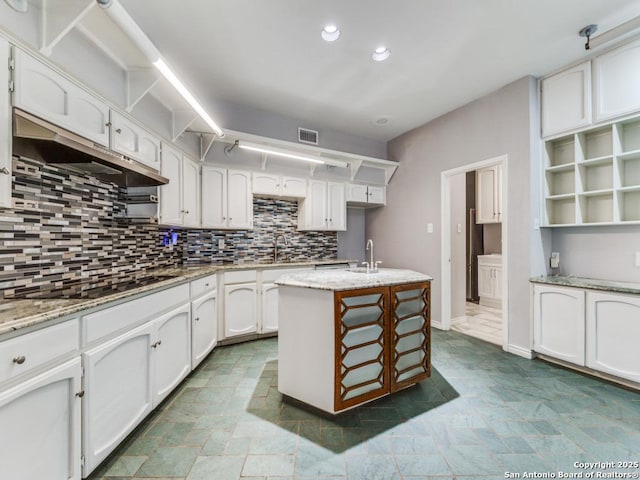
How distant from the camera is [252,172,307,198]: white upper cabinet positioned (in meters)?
3.62

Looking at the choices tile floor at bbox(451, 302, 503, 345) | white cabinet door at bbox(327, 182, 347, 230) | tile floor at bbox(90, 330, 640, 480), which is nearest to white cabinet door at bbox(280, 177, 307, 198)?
white cabinet door at bbox(327, 182, 347, 230)

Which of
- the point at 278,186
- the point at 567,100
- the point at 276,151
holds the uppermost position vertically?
the point at 567,100

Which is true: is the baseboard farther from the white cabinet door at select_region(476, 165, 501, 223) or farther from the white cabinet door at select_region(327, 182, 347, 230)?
the white cabinet door at select_region(476, 165, 501, 223)

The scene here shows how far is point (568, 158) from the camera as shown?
2.89 metres

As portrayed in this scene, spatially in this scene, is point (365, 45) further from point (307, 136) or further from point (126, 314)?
point (126, 314)

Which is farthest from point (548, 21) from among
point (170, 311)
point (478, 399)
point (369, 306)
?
point (170, 311)

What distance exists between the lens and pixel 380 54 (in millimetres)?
2512

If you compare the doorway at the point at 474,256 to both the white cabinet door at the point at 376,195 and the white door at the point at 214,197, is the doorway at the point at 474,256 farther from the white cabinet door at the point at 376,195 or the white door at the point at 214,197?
the white door at the point at 214,197

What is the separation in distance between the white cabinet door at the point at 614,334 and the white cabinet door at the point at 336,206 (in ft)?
9.16

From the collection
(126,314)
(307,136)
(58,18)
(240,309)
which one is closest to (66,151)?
(58,18)

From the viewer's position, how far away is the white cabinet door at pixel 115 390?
A: 1.37m

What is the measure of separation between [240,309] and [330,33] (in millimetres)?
2783

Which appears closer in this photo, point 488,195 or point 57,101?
point 57,101

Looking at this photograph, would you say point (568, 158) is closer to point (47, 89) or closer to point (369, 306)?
point (369, 306)
